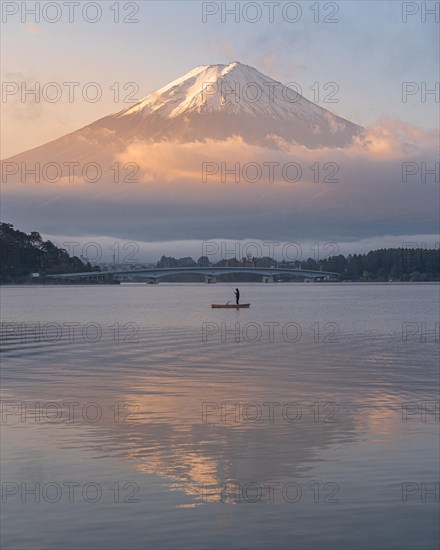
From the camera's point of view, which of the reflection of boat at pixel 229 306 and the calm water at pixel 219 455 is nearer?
the calm water at pixel 219 455

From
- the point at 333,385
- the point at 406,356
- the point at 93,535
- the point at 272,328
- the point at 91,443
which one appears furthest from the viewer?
the point at 272,328

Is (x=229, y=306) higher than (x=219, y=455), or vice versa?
(x=229, y=306)

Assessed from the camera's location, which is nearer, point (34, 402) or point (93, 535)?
point (93, 535)

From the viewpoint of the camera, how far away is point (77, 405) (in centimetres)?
3095

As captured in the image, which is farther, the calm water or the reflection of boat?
the reflection of boat

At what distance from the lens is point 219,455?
887 inches

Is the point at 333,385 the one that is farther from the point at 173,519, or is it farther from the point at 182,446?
the point at 173,519

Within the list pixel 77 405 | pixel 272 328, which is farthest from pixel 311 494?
pixel 272 328

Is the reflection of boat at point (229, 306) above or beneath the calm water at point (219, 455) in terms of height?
above

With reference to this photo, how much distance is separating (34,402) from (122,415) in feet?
14.3

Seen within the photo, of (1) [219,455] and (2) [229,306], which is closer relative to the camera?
(1) [219,455]

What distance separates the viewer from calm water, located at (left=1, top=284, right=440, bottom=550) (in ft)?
54.1

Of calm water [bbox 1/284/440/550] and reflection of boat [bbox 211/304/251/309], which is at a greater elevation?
reflection of boat [bbox 211/304/251/309]

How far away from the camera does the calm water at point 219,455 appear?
16484 mm
